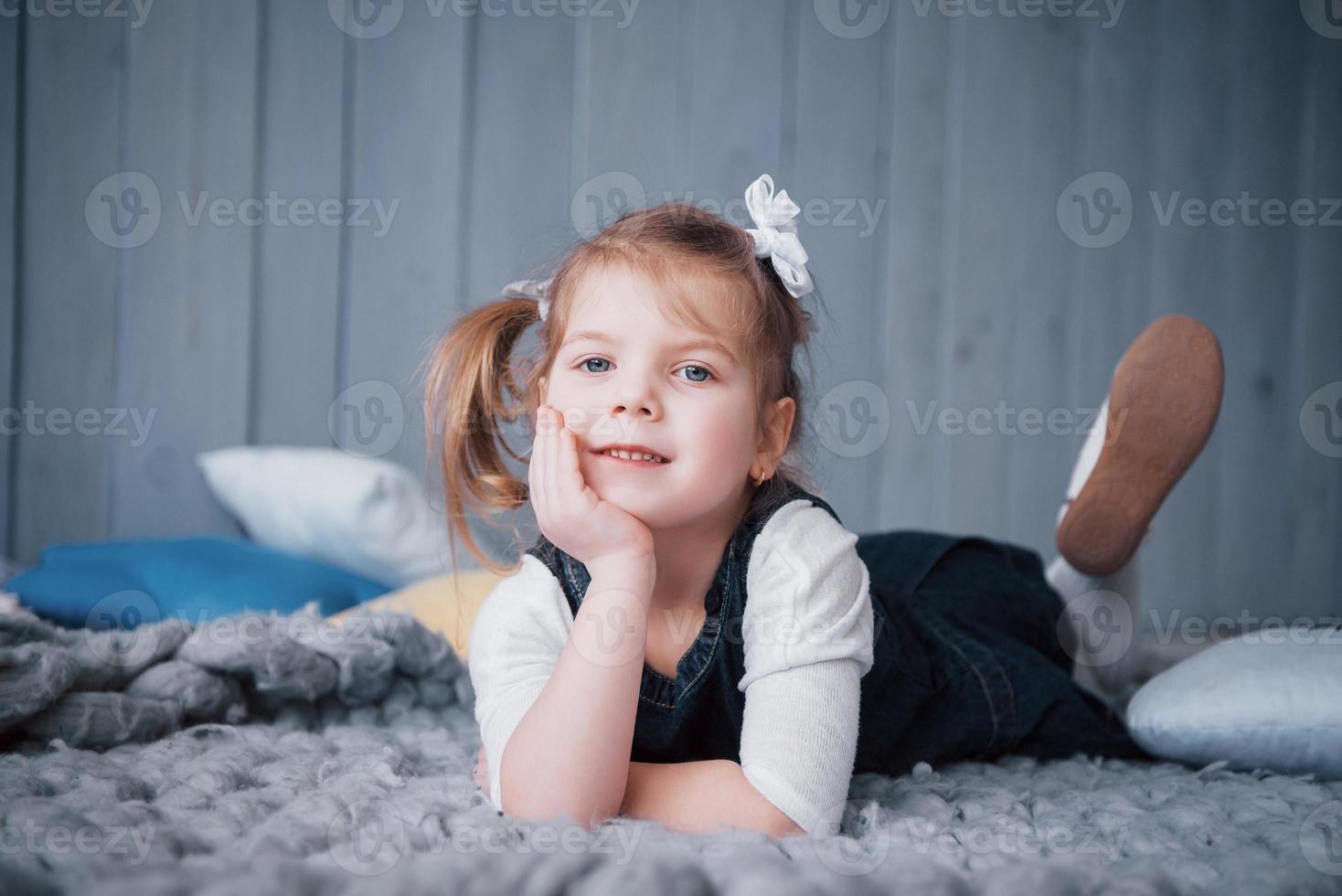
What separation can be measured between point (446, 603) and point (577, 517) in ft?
1.76

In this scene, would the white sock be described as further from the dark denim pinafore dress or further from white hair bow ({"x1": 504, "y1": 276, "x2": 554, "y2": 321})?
white hair bow ({"x1": 504, "y1": 276, "x2": 554, "y2": 321})

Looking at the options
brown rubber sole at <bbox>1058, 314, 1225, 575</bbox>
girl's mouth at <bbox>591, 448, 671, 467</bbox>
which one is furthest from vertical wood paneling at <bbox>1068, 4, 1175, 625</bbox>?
girl's mouth at <bbox>591, 448, 671, 467</bbox>

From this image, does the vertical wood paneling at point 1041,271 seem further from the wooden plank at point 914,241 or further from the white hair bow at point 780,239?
the white hair bow at point 780,239

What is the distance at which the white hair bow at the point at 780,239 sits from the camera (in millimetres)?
864

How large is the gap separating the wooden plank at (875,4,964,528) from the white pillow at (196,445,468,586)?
0.88 metres

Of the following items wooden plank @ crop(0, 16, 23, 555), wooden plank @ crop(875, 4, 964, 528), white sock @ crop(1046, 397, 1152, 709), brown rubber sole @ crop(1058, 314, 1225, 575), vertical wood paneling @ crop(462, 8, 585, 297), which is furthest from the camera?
wooden plank @ crop(875, 4, 964, 528)

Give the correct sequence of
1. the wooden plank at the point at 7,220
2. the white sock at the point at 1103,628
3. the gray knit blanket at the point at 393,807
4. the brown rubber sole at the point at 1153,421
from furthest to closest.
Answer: the wooden plank at the point at 7,220
the white sock at the point at 1103,628
the brown rubber sole at the point at 1153,421
the gray knit blanket at the point at 393,807

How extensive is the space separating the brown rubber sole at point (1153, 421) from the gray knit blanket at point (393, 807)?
0.29 meters

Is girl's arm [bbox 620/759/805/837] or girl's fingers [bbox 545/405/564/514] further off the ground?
girl's fingers [bbox 545/405/564/514]

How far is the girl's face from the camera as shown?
0.76 meters

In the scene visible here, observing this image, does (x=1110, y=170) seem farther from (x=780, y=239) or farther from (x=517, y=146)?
(x=780, y=239)

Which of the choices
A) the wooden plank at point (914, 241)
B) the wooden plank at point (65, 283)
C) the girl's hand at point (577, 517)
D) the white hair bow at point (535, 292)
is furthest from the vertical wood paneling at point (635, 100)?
the girl's hand at point (577, 517)

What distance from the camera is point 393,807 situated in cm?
68

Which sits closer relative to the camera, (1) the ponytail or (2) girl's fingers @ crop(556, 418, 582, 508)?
(2) girl's fingers @ crop(556, 418, 582, 508)
